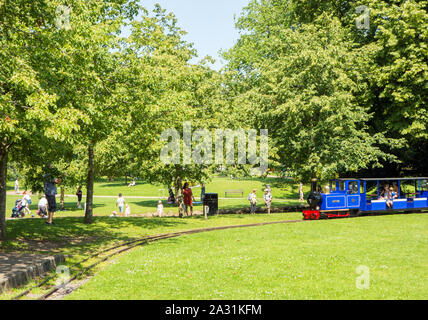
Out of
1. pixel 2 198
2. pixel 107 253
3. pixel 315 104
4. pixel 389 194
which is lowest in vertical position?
pixel 107 253

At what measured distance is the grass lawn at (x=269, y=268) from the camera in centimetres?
865

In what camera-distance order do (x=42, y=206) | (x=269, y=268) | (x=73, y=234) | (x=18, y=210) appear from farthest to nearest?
(x=18, y=210), (x=42, y=206), (x=73, y=234), (x=269, y=268)

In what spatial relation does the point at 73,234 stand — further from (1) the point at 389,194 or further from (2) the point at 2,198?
(1) the point at 389,194

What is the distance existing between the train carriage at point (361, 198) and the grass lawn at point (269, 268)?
858cm

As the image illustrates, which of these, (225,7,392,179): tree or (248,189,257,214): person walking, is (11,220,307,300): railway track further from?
(225,7,392,179): tree

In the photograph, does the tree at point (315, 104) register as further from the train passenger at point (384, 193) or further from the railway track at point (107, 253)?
the railway track at point (107, 253)

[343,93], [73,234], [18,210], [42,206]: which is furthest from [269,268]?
[18,210]

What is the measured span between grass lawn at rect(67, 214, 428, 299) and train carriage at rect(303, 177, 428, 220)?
28.2ft

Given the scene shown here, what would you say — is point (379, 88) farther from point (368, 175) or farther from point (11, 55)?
point (11, 55)

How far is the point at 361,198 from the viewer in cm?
2769

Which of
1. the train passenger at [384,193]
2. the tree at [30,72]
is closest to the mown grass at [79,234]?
the tree at [30,72]

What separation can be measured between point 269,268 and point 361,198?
61.4 ft

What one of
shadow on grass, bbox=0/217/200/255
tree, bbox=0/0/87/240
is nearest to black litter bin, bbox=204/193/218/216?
shadow on grass, bbox=0/217/200/255
